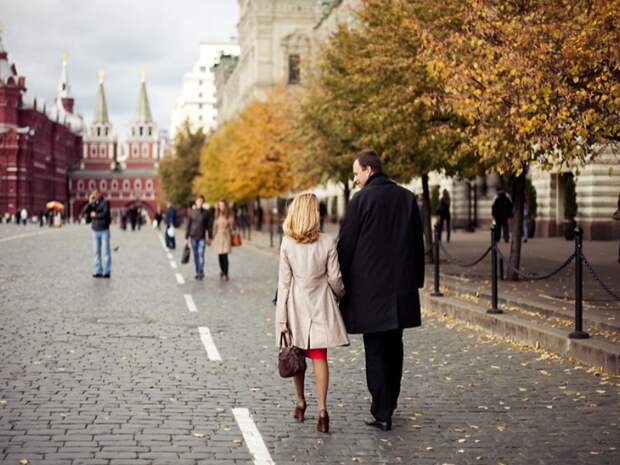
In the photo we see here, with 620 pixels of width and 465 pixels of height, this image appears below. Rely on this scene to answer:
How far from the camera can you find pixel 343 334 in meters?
6.94

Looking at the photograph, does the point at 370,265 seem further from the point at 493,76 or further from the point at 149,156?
the point at 149,156

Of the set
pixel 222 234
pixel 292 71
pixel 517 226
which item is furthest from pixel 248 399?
pixel 292 71

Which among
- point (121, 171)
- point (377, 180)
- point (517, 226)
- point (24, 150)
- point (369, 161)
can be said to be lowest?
point (517, 226)

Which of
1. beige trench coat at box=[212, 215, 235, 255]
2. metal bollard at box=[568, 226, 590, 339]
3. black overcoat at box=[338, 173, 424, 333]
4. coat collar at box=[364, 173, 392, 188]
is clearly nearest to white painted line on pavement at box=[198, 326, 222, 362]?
black overcoat at box=[338, 173, 424, 333]

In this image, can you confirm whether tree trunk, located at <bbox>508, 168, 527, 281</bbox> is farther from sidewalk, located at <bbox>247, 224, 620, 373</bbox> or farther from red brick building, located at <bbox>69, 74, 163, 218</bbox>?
red brick building, located at <bbox>69, 74, 163, 218</bbox>

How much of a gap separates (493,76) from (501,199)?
13985 millimetres

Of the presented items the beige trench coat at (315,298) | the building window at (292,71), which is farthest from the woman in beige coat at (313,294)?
the building window at (292,71)

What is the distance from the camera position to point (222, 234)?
827 inches

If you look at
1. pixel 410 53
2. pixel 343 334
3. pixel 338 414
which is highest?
pixel 410 53

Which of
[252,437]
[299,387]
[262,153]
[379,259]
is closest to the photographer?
[252,437]

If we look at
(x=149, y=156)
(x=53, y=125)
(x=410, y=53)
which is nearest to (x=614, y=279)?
(x=410, y=53)

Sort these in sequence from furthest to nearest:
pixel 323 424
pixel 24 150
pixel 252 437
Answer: pixel 24 150 → pixel 323 424 → pixel 252 437

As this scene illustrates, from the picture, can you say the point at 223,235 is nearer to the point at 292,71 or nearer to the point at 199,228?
the point at 199,228

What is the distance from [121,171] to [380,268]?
18865 centimetres
